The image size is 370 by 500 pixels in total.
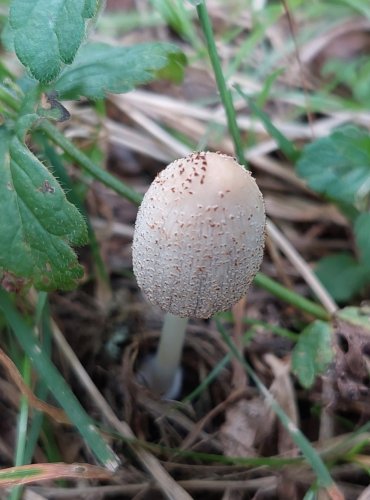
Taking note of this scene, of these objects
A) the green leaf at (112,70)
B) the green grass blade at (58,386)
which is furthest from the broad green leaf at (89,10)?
the green grass blade at (58,386)

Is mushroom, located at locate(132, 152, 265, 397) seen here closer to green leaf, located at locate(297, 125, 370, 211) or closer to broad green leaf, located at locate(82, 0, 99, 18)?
broad green leaf, located at locate(82, 0, 99, 18)

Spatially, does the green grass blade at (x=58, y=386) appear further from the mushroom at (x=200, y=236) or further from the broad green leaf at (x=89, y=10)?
the broad green leaf at (x=89, y=10)

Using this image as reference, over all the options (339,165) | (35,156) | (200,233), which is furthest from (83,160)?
(339,165)

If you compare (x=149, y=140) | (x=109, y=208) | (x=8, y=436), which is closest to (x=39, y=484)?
(x=8, y=436)

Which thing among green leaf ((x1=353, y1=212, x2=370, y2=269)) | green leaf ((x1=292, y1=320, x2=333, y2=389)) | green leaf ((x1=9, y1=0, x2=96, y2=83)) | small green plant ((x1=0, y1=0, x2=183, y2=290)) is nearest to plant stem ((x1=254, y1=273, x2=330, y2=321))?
green leaf ((x1=292, y1=320, x2=333, y2=389))

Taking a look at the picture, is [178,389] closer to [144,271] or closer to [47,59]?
[144,271]

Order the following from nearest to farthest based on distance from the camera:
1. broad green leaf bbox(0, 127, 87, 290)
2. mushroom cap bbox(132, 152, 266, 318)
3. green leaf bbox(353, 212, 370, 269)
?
mushroom cap bbox(132, 152, 266, 318), broad green leaf bbox(0, 127, 87, 290), green leaf bbox(353, 212, 370, 269)
